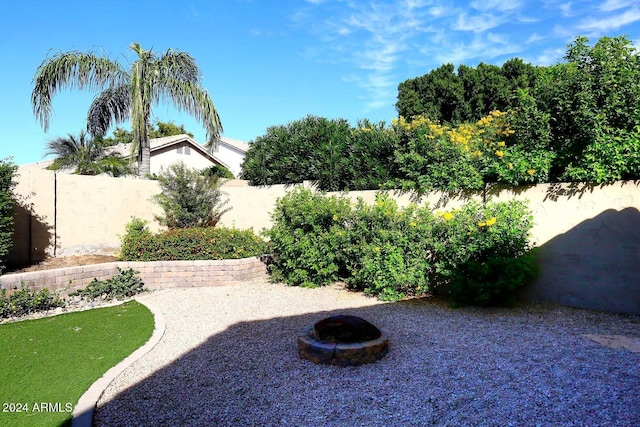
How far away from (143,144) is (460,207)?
33.1 ft

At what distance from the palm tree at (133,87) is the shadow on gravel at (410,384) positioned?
378 inches

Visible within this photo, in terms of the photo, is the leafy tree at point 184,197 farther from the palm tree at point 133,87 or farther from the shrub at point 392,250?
the shrub at point 392,250

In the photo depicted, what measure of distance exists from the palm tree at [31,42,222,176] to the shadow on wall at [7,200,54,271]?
3.71 m

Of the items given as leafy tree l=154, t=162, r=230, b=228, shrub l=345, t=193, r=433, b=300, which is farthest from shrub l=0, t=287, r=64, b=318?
shrub l=345, t=193, r=433, b=300

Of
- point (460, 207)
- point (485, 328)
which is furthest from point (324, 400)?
point (460, 207)

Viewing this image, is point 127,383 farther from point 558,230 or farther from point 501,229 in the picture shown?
point 558,230

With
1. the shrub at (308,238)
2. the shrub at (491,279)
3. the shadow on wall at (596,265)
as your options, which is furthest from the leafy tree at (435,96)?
the shrub at (491,279)

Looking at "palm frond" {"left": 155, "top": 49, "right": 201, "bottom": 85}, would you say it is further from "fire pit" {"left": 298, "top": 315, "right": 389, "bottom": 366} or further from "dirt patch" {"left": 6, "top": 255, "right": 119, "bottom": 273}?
"fire pit" {"left": 298, "top": 315, "right": 389, "bottom": 366}

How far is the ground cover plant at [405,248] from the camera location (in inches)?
234

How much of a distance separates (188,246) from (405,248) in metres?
4.56

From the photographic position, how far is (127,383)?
3.66 meters

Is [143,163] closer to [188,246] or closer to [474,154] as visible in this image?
[188,246]

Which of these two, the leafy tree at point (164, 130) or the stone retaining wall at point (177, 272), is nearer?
the stone retaining wall at point (177, 272)

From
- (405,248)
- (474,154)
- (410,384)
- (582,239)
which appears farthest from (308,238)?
(582,239)
